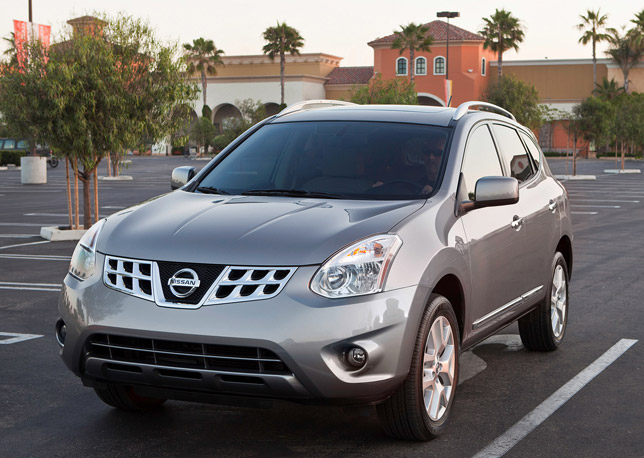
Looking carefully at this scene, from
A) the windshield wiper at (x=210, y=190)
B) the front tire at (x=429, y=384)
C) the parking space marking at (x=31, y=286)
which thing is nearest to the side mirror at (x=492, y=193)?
the front tire at (x=429, y=384)

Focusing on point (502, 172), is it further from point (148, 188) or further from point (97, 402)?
point (148, 188)

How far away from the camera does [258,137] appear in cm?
617

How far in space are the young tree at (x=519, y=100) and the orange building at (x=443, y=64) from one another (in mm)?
30089

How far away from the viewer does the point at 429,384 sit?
4812mm

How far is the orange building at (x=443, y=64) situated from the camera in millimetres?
86250

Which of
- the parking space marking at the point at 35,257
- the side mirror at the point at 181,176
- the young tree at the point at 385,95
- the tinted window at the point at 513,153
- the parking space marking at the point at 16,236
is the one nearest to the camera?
the side mirror at the point at 181,176

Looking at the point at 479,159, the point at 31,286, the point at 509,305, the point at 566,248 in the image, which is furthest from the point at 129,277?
the point at 31,286

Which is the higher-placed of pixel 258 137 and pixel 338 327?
pixel 258 137

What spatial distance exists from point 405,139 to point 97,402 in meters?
2.45

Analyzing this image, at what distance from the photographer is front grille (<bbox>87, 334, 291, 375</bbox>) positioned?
4.19 m

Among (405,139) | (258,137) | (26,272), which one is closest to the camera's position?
(405,139)

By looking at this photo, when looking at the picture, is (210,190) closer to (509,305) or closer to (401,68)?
(509,305)

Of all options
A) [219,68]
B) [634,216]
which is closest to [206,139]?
[219,68]

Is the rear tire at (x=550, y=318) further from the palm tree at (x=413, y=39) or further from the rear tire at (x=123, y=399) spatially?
the palm tree at (x=413, y=39)
